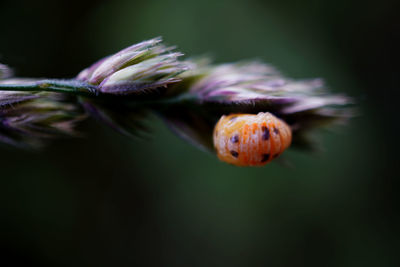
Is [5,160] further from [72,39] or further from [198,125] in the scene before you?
[198,125]

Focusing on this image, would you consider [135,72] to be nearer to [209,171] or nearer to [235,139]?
[235,139]

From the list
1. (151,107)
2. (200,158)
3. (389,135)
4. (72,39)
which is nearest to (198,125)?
(151,107)

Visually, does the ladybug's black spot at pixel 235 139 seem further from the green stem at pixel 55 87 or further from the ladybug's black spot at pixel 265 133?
the green stem at pixel 55 87

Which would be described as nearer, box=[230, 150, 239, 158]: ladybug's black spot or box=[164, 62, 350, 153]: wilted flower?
box=[230, 150, 239, 158]: ladybug's black spot

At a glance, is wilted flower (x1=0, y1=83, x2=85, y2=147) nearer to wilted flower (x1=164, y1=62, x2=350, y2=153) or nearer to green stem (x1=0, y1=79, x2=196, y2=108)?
green stem (x1=0, y1=79, x2=196, y2=108)

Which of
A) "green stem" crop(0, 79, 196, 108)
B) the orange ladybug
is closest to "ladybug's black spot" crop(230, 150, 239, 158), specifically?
the orange ladybug
